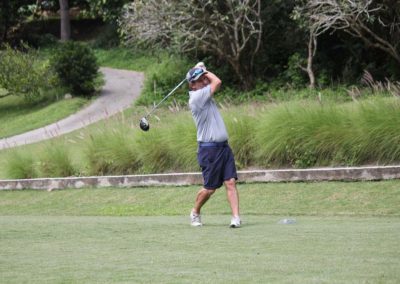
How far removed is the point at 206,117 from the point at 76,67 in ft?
73.9

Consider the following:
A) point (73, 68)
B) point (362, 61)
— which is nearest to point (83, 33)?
Result: point (73, 68)

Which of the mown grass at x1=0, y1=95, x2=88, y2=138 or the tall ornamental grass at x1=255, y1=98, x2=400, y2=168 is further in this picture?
the mown grass at x1=0, y1=95, x2=88, y2=138

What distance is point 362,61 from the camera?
1159 inches

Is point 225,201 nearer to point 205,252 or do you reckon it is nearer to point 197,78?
point 197,78

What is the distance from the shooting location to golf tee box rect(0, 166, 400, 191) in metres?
14.0

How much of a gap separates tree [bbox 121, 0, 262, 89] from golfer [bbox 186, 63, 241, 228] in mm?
16417

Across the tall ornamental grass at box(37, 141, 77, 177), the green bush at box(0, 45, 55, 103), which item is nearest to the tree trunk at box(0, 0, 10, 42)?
the green bush at box(0, 45, 55, 103)

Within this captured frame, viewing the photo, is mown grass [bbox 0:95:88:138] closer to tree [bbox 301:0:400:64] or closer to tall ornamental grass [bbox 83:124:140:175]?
tree [bbox 301:0:400:64]

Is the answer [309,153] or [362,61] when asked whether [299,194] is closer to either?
[309,153]

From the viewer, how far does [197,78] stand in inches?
422

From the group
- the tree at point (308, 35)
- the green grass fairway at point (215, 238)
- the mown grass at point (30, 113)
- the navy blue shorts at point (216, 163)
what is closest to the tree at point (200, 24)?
the tree at point (308, 35)

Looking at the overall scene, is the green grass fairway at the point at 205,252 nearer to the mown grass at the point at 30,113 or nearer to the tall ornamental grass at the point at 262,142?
the tall ornamental grass at the point at 262,142

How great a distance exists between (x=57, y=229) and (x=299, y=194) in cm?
439

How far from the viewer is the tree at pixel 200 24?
2738cm
